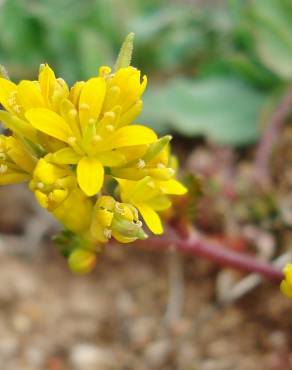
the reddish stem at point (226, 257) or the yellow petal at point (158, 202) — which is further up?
the yellow petal at point (158, 202)

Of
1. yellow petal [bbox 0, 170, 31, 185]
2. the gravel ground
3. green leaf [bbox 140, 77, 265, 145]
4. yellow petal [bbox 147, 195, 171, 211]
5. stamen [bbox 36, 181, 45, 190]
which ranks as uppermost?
green leaf [bbox 140, 77, 265, 145]

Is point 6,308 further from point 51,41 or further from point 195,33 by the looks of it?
point 195,33

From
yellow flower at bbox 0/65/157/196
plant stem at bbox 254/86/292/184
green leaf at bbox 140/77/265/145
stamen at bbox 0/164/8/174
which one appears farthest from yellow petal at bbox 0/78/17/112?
green leaf at bbox 140/77/265/145

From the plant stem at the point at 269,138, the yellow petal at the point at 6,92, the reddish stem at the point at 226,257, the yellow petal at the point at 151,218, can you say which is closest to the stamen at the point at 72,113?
the yellow petal at the point at 6,92

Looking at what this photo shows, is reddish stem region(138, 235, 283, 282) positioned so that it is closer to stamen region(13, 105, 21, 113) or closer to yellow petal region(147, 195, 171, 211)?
yellow petal region(147, 195, 171, 211)

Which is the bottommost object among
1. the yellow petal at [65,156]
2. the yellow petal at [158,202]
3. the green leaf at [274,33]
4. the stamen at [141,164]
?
the yellow petal at [158,202]

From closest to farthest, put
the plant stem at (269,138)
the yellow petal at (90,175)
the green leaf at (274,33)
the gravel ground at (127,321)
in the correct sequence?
the yellow petal at (90,175) → the gravel ground at (127,321) → the plant stem at (269,138) → the green leaf at (274,33)

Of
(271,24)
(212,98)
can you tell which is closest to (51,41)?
(212,98)

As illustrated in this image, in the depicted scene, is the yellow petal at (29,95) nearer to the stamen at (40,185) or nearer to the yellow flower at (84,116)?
the yellow flower at (84,116)
